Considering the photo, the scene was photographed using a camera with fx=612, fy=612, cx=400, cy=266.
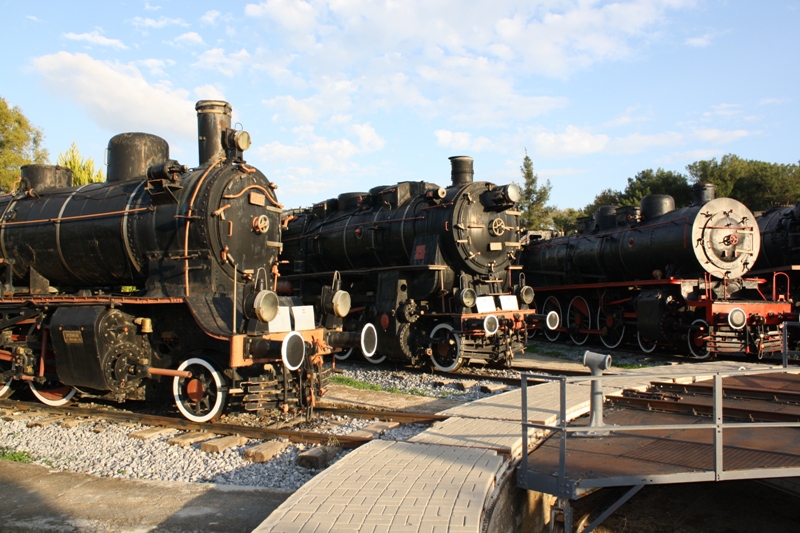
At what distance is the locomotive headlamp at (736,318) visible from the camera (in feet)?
40.0

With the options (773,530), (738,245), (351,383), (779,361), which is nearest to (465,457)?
(773,530)

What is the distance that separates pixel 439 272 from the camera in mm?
11359

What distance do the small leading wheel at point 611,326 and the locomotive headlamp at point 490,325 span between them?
5.69 metres

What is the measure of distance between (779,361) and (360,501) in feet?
43.6

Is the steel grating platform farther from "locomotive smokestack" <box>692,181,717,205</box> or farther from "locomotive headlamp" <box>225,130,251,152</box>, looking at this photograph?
"locomotive smokestack" <box>692,181,717,205</box>

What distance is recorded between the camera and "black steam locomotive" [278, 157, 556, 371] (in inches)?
446

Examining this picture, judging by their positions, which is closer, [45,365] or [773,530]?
[773,530]

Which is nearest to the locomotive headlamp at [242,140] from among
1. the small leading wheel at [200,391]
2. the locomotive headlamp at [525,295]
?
the small leading wheel at [200,391]

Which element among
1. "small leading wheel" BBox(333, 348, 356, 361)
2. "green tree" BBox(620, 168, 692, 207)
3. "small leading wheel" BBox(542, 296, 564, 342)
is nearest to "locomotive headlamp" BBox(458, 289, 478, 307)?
"small leading wheel" BBox(333, 348, 356, 361)

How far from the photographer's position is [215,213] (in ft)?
25.0

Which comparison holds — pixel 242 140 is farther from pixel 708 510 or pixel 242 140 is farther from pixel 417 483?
pixel 708 510

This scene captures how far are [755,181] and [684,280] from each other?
29.8 meters

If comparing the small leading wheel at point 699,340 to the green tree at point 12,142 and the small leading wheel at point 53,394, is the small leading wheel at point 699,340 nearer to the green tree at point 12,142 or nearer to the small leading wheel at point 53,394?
the small leading wheel at point 53,394

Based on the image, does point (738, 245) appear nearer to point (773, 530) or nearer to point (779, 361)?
point (779, 361)
